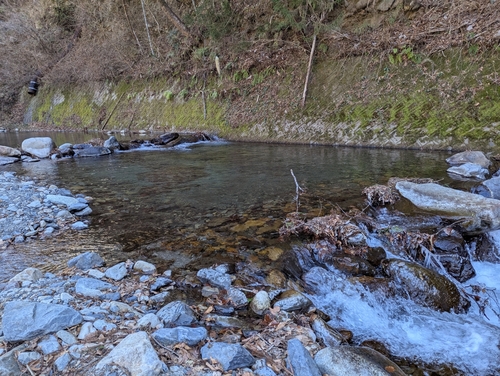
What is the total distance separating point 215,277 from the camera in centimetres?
313

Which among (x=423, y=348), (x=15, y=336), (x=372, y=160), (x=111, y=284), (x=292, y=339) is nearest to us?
(x=15, y=336)

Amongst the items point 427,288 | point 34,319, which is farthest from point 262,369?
point 427,288

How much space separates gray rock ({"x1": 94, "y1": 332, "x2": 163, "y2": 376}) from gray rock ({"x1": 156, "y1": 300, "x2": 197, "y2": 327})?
1.37 ft

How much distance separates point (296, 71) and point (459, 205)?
35.3 ft

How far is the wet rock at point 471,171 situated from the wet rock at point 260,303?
5.80 metres

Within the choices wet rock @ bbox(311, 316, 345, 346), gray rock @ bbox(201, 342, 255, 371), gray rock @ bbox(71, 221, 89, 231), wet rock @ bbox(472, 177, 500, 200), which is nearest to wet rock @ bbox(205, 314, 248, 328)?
gray rock @ bbox(201, 342, 255, 371)

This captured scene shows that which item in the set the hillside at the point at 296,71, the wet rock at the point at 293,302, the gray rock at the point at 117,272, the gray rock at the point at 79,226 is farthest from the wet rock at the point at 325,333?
the hillside at the point at 296,71

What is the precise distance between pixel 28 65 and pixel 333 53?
101ft

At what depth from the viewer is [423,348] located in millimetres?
2561

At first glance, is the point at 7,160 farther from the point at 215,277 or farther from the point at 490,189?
the point at 490,189

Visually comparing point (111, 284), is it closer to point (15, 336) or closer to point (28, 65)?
point (15, 336)

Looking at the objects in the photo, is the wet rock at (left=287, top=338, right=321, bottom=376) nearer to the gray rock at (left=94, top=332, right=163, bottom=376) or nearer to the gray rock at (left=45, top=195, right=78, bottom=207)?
the gray rock at (left=94, top=332, right=163, bottom=376)

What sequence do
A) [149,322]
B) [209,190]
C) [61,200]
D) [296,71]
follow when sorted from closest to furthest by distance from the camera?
[149,322] < [61,200] < [209,190] < [296,71]

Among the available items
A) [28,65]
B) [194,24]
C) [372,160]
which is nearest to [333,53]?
[372,160]
